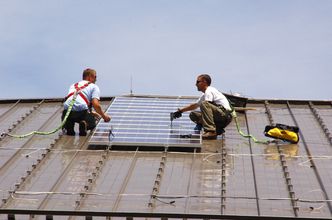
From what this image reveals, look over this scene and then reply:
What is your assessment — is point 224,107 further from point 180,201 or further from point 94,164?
point 180,201

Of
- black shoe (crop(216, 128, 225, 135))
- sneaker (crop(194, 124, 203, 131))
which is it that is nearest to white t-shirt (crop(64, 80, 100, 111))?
sneaker (crop(194, 124, 203, 131))

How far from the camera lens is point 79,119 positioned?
60.1ft

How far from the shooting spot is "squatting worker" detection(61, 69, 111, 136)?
18156mm

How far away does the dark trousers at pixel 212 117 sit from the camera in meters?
18.0

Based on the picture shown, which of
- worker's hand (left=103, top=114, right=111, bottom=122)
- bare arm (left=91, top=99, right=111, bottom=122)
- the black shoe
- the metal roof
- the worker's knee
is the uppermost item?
the worker's knee

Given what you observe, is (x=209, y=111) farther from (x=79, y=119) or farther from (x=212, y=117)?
(x=79, y=119)

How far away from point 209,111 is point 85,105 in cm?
284

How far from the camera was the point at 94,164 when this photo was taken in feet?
52.6

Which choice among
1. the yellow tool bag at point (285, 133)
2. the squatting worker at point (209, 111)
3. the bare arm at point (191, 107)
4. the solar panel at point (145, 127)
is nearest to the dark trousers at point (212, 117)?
the squatting worker at point (209, 111)

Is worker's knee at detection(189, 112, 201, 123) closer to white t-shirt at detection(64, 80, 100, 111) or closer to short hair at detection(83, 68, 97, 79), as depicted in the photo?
white t-shirt at detection(64, 80, 100, 111)

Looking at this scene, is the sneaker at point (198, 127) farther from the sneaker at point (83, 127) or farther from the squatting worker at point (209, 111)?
the sneaker at point (83, 127)

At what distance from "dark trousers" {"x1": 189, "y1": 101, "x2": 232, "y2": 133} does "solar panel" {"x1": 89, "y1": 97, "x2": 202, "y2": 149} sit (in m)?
0.32

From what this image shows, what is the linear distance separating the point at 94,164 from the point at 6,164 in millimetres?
1777

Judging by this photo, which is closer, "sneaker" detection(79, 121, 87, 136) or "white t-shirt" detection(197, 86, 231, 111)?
"white t-shirt" detection(197, 86, 231, 111)
